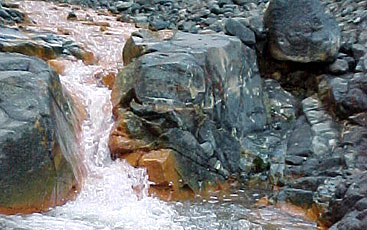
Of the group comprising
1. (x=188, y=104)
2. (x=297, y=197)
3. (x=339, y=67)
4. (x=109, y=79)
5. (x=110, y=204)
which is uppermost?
(x=339, y=67)

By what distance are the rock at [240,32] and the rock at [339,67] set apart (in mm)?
1316

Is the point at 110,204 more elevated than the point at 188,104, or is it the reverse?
the point at 188,104

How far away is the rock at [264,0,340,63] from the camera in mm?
8633

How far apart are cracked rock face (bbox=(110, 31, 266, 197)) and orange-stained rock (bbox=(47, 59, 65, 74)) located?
1.06 metres

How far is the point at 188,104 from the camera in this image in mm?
6992

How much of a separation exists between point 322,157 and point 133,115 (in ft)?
8.61

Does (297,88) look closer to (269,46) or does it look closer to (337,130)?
(269,46)

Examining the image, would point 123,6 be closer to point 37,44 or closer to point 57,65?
point 37,44

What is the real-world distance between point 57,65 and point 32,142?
10.6 feet

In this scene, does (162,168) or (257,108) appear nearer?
(162,168)

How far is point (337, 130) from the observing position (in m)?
7.59

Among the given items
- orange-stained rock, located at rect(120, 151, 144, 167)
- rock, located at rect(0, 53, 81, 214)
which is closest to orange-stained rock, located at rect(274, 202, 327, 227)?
orange-stained rock, located at rect(120, 151, 144, 167)

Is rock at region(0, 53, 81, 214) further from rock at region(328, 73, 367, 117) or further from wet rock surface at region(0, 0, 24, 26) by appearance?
wet rock surface at region(0, 0, 24, 26)

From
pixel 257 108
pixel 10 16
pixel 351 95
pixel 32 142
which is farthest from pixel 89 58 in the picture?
pixel 351 95
